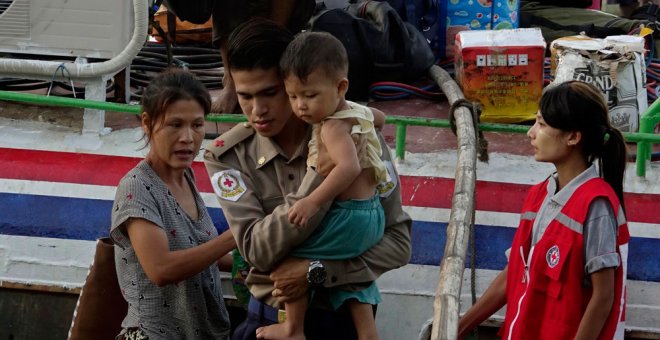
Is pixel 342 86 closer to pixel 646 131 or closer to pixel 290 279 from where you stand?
pixel 290 279

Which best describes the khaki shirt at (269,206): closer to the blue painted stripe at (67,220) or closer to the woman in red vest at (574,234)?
the woman in red vest at (574,234)

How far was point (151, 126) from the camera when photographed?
3246 mm

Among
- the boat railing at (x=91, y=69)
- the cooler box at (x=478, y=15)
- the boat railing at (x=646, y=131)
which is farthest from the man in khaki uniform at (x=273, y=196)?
the cooler box at (x=478, y=15)

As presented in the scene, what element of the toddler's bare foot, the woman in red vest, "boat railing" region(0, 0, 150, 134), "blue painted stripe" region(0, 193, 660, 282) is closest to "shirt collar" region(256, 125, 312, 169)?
the toddler's bare foot

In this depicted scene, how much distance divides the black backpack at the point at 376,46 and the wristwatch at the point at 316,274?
2.05 m

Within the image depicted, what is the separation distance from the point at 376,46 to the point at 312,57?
216 centimetres

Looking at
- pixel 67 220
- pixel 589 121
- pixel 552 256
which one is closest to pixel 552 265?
pixel 552 256

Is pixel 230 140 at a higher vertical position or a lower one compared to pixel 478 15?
higher

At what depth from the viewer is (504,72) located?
4.39 metres

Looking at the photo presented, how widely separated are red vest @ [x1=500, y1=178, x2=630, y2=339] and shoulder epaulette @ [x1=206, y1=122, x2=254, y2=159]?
2.72 feet

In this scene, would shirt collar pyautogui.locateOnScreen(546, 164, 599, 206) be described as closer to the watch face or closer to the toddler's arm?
the toddler's arm

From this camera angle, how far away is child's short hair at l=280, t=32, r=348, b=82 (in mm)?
2719

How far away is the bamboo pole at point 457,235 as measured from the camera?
8.55 feet

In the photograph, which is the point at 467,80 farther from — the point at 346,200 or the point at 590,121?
the point at 346,200
